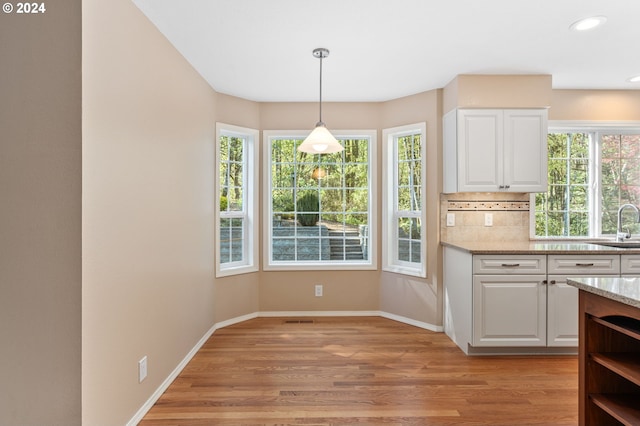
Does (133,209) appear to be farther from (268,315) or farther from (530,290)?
(530,290)

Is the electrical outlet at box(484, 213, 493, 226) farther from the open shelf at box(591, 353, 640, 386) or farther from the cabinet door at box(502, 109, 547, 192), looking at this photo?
the open shelf at box(591, 353, 640, 386)

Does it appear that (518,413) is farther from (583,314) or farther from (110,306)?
(110,306)

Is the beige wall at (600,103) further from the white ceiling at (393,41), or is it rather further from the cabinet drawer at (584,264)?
the cabinet drawer at (584,264)

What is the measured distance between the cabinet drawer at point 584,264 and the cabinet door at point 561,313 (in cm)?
8

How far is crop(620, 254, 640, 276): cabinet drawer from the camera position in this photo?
2977mm

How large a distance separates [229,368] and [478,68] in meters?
3.36

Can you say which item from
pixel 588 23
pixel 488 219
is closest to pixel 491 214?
Answer: pixel 488 219

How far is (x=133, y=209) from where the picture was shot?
2.11 metres

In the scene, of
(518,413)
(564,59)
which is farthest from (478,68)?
(518,413)

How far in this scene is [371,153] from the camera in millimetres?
4176

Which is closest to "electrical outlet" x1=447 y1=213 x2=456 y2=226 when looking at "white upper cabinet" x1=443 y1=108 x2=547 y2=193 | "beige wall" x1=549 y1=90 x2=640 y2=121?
"white upper cabinet" x1=443 y1=108 x2=547 y2=193

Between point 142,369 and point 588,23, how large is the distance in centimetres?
370

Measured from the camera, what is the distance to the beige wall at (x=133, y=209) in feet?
5.68

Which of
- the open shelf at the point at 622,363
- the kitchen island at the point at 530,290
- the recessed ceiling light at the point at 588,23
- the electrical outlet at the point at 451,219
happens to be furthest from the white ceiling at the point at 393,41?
the open shelf at the point at 622,363
